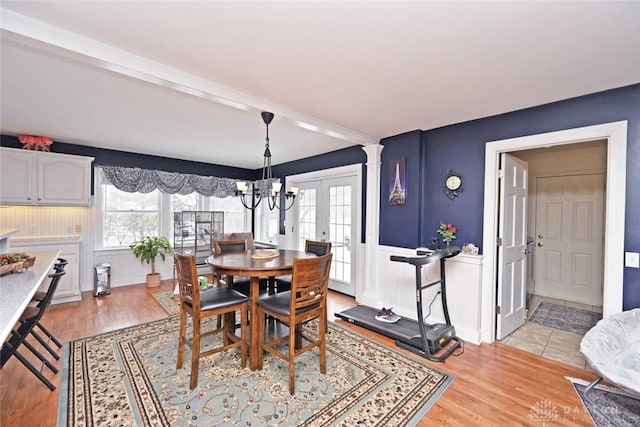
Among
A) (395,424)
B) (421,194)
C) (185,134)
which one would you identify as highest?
(185,134)

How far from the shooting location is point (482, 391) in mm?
2150

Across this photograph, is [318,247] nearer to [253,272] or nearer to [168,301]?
[253,272]

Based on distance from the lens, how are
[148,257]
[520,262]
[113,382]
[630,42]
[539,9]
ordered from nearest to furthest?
[539,9], [630,42], [113,382], [520,262], [148,257]

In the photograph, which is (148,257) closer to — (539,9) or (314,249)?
(314,249)

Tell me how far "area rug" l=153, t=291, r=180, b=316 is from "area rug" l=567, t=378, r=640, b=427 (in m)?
4.11

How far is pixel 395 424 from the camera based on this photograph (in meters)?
1.79

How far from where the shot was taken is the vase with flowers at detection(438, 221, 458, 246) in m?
3.17

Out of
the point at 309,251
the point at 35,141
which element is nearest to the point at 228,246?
the point at 309,251

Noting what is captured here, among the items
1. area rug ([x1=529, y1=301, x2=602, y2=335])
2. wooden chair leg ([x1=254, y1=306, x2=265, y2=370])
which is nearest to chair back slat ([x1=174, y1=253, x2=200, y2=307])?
wooden chair leg ([x1=254, y1=306, x2=265, y2=370])

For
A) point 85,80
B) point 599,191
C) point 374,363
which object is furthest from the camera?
point 599,191

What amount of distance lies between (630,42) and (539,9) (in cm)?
81

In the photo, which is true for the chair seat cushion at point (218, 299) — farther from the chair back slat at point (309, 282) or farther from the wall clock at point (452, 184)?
the wall clock at point (452, 184)

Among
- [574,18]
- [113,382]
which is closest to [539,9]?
[574,18]

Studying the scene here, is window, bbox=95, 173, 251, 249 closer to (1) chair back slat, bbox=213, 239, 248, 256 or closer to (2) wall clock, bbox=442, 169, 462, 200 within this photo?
(1) chair back slat, bbox=213, 239, 248, 256
